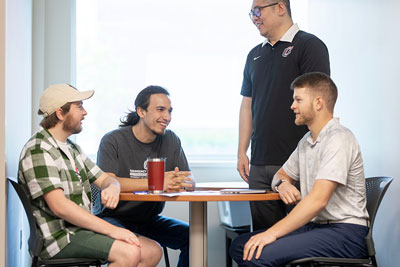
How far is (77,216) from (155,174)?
1.31ft

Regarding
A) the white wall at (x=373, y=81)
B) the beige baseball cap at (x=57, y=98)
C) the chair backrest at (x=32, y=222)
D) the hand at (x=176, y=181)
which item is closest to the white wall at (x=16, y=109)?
the beige baseball cap at (x=57, y=98)

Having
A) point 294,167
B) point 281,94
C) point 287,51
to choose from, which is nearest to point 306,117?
point 294,167

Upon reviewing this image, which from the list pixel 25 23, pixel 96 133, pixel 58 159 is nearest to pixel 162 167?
pixel 58 159

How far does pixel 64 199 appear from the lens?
2.40 m

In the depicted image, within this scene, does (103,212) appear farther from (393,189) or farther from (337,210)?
(393,189)

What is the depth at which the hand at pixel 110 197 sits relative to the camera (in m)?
2.49

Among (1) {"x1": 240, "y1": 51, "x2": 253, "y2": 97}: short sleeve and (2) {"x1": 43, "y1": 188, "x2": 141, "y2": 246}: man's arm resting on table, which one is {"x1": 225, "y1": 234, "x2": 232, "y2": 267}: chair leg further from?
(2) {"x1": 43, "y1": 188, "x2": 141, "y2": 246}: man's arm resting on table

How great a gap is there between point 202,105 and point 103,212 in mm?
1745

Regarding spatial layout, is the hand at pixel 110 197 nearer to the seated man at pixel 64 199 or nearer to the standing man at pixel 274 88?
the seated man at pixel 64 199

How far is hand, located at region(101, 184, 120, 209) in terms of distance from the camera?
8.18 ft

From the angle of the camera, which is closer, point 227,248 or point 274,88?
point 274,88

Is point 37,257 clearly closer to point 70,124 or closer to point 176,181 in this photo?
point 70,124

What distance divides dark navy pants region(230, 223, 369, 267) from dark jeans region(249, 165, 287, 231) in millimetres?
596

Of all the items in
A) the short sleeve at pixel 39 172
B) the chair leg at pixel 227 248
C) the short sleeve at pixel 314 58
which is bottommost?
the chair leg at pixel 227 248
